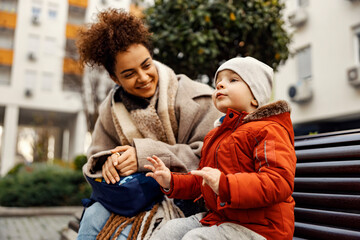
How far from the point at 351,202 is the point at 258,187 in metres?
0.54

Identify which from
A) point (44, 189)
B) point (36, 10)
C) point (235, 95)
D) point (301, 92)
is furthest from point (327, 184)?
point (36, 10)

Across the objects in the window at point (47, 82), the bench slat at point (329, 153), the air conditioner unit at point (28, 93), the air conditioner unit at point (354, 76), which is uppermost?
the window at point (47, 82)

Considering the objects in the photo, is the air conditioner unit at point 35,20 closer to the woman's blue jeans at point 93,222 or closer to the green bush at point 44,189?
the green bush at point 44,189

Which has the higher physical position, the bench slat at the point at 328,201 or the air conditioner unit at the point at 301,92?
the air conditioner unit at the point at 301,92

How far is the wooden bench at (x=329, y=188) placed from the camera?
59.6 inches

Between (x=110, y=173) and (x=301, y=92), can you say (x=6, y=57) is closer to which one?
(x=301, y=92)

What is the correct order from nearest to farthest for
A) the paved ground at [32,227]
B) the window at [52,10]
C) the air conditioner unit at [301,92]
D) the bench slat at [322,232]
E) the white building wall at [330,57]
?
the bench slat at [322,232]
the paved ground at [32,227]
the white building wall at [330,57]
the air conditioner unit at [301,92]
the window at [52,10]

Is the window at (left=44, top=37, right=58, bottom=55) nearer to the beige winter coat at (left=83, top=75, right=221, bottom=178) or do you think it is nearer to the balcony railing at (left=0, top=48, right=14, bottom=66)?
the balcony railing at (left=0, top=48, right=14, bottom=66)

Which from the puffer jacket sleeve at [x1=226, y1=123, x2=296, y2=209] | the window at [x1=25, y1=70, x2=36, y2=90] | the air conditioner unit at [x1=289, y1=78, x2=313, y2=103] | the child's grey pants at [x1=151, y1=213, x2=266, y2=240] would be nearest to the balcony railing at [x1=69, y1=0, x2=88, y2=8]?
the window at [x1=25, y1=70, x2=36, y2=90]

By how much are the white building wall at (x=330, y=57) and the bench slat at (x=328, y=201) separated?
380 inches

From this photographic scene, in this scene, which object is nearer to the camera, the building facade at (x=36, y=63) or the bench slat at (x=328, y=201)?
the bench slat at (x=328, y=201)

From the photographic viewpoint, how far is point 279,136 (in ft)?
4.48

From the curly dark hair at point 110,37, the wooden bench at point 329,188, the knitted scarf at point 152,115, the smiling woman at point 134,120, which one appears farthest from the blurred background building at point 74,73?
the wooden bench at point 329,188

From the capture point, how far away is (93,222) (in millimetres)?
1942
